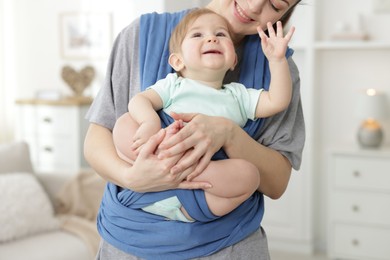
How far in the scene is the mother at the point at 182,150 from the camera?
4.13 feet

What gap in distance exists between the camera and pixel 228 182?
127cm

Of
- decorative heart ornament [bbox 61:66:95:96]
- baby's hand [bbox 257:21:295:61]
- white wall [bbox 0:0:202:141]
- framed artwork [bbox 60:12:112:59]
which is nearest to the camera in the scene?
baby's hand [bbox 257:21:295:61]

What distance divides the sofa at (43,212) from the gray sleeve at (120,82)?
6.29ft

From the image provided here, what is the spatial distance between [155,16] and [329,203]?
3.23m

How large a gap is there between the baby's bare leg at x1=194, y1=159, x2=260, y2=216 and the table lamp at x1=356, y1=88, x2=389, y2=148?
327 centimetres

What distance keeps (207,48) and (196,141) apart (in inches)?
9.4

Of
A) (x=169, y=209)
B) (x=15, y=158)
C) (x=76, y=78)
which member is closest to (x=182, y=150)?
(x=169, y=209)

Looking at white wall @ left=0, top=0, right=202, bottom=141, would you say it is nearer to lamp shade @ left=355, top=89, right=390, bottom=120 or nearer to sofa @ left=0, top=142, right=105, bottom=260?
sofa @ left=0, top=142, right=105, bottom=260

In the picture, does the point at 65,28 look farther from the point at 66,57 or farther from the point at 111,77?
the point at 111,77

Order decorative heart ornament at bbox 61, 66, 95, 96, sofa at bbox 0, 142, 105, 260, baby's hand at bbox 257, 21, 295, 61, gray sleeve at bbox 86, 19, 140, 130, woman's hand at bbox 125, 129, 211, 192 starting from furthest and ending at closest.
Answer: decorative heart ornament at bbox 61, 66, 95, 96, sofa at bbox 0, 142, 105, 260, gray sleeve at bbox 86, 19, 140, 130, baby's hand at bbox 257, 21, 295, 61, woman's hand at bbox 125, 129, 211, 192

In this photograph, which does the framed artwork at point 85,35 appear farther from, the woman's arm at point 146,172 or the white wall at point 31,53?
the woman's arm at point 146,172

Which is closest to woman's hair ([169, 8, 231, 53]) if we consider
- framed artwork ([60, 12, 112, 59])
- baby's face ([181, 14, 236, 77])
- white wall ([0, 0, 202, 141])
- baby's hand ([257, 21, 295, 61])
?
baby's face ([181, 14, 236, 77])

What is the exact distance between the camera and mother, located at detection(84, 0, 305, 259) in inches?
49.6

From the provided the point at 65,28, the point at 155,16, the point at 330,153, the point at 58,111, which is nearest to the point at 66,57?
the point at 65,28
